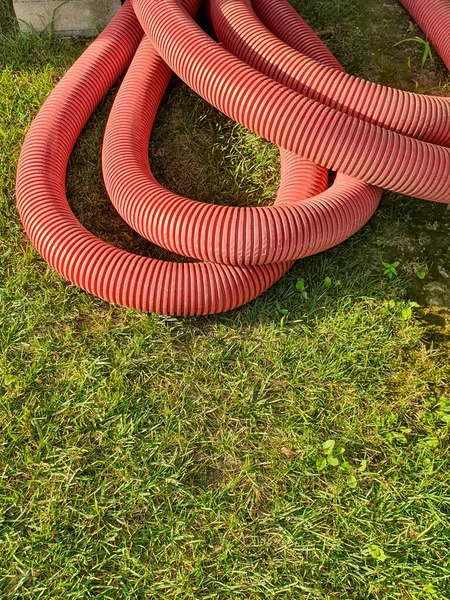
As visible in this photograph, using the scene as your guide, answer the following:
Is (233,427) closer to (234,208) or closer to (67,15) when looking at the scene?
(234,208)

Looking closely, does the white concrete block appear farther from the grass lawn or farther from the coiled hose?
the grass lawn

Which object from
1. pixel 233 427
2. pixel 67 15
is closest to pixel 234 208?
pixel 233 427

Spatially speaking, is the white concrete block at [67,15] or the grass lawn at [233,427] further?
the white concrete block at [67,15]

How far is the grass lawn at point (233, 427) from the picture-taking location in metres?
2.25

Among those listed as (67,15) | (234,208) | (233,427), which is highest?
(67,15)

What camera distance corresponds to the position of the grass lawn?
88.7 inches

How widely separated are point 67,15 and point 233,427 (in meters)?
3.19

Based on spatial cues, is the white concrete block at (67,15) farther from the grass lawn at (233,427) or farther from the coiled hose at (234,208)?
the grass lawn at (233,427)

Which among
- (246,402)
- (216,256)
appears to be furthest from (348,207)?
(246,402)

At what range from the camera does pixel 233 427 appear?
8.51 feet

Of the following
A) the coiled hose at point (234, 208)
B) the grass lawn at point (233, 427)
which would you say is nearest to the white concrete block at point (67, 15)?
the coiled hose at point (234, 208)

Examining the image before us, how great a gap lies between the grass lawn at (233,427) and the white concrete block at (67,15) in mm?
1219

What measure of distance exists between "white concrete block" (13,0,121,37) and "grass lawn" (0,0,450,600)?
4.00ft

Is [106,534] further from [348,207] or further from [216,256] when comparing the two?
[348,207]
